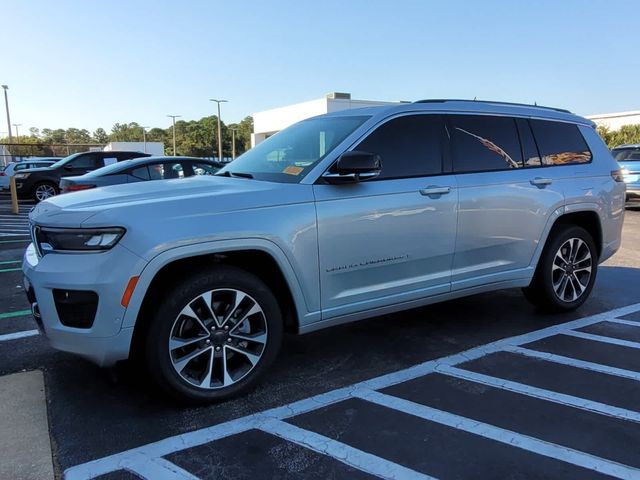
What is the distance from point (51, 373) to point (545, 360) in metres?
3.67

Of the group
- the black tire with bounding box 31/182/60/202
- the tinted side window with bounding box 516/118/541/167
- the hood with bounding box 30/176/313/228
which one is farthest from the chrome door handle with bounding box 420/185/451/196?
the black tire with bounding box 31/182/60/202

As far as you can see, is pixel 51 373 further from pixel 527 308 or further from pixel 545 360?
pixel 527 308

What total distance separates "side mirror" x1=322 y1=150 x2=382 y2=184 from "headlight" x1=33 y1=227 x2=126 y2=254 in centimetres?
141

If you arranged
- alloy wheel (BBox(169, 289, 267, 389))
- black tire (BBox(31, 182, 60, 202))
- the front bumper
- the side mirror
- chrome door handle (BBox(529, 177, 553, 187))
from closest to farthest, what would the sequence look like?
the front bumper → alloy wheel (BBox(169, 289, 267, 389)) → the side mirror → chrome door handle (BBox(529, 177, 553, 187)) → black tire (BBox(31, 182, 60, 202))

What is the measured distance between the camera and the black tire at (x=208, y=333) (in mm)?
3074

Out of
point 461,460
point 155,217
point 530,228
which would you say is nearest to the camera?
point 461,460

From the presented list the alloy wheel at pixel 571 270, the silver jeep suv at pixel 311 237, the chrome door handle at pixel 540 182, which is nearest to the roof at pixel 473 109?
the silver jeep suv at pixel 311 237

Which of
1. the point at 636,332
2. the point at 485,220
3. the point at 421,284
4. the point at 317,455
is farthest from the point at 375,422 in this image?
the point at 636,332

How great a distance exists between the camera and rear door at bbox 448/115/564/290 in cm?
429

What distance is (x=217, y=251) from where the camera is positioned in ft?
10.4

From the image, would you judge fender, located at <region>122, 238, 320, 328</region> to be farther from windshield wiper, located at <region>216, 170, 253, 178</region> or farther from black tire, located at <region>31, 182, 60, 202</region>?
black tire, located at <region>31, 182, 60, 202</region>

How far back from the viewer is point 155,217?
304 centimetres

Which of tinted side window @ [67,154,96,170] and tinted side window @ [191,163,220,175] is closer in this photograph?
tinted side window @ [191,163,220,175]

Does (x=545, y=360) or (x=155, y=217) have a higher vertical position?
(x=155, y=217)
